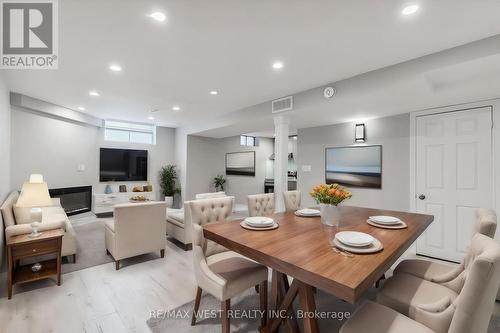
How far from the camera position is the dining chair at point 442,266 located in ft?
5.15

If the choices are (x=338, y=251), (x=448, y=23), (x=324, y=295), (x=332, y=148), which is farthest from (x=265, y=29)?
(x=332, y=148)

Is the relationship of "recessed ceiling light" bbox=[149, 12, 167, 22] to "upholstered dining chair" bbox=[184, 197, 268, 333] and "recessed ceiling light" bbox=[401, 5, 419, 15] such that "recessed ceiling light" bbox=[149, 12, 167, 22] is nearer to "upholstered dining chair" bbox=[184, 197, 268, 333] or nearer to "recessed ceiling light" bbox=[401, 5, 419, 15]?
"upholstered dining chair" bbox=[184, 197, 268, 333]

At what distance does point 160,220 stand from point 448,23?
3841 millimetres

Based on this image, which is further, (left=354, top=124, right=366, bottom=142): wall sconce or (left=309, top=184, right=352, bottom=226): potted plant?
(left=354, top=124, right=366, bottom=142): wall sconce

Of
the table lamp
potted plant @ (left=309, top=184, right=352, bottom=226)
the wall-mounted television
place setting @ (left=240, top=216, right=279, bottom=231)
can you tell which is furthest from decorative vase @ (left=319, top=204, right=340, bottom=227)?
the wall-mounted television

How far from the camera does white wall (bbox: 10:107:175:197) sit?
4.29 meters

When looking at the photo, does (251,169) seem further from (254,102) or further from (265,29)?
(265,29)

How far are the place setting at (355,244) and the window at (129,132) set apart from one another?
21.3 ft

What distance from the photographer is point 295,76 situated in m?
3.00

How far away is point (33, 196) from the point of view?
254cm

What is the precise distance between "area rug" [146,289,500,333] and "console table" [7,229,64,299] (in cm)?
140

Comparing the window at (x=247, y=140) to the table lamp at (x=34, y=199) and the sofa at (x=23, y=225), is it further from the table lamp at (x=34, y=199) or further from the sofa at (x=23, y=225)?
the table lamp at (x=34, y=199)

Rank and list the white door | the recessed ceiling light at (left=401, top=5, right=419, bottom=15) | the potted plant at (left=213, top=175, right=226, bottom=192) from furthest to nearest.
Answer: the potted plant at (left=213, top=175, right=226, bottom=192), the white door, the recessed ceiling light at (left=401, top=5, right=419, bottom=15)

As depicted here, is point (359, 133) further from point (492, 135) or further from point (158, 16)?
point (158, 16)
